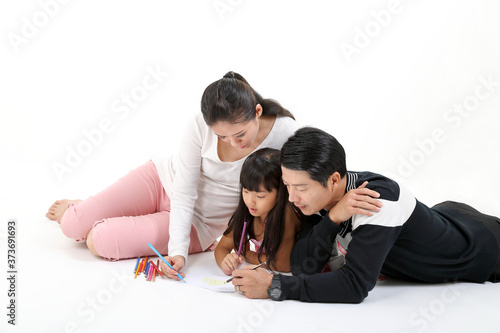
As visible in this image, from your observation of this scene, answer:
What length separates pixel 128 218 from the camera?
2.07m

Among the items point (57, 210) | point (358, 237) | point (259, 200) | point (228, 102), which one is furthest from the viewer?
point (57, 210)

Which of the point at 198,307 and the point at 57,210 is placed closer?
the point at 198,307

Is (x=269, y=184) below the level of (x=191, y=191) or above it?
above

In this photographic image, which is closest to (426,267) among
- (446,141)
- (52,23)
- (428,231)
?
(428,231)

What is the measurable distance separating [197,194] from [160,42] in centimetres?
175

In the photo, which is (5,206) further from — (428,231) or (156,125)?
(428,231)

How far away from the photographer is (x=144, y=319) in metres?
1.47

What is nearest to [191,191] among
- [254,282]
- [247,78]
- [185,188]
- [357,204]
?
[185,188]

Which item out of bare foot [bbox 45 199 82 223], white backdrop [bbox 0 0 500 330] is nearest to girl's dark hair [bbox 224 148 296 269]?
bare foot [bbox 45 199 82 223]

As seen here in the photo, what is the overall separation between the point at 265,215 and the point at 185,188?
1.05 feet

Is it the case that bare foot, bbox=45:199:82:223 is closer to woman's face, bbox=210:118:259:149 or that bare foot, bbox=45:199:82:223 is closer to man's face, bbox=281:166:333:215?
woman's face, bbox=210:118:259:149

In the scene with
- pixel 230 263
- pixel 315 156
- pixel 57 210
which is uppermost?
pixel 315 156

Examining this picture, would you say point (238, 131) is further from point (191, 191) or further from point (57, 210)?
point (57, 210)

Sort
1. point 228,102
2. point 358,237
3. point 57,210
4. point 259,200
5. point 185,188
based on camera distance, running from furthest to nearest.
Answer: point 57,210
point 185,188
point 259,200
point 228,102
point 358,237
